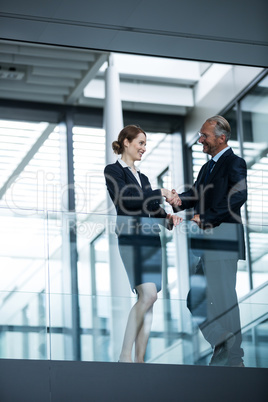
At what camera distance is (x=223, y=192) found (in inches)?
211

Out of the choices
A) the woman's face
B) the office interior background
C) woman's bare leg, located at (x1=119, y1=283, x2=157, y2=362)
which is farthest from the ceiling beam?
woman's bare leg, located at (x1=119, y1=283, x2=157, y2=362)

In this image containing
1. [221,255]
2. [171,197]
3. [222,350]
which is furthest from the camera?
[171,197]

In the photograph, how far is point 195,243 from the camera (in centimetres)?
512

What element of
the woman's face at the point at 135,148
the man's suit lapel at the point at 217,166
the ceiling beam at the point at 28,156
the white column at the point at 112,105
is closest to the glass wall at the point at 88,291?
the man's suit lapel at the point at 217,166

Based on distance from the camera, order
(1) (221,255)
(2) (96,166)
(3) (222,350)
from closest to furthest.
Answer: (3) (222,350)
(1) (221,255)
(2) (96,166)

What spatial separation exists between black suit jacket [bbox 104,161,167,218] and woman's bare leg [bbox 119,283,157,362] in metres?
0.51

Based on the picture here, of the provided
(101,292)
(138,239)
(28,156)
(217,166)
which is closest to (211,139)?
(217,166)

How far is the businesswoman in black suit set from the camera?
4793mm

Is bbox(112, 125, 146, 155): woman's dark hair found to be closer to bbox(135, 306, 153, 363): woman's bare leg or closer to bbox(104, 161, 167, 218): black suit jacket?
bbox(104, 161, 167, 218): black suit jacket

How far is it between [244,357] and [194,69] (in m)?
7.60

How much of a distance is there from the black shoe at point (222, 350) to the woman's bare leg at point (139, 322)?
1.50ft

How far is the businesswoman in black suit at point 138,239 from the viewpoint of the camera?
479 centimetres

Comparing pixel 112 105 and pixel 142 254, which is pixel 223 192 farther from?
pixel 112 105

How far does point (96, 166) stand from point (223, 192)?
7.16 m
